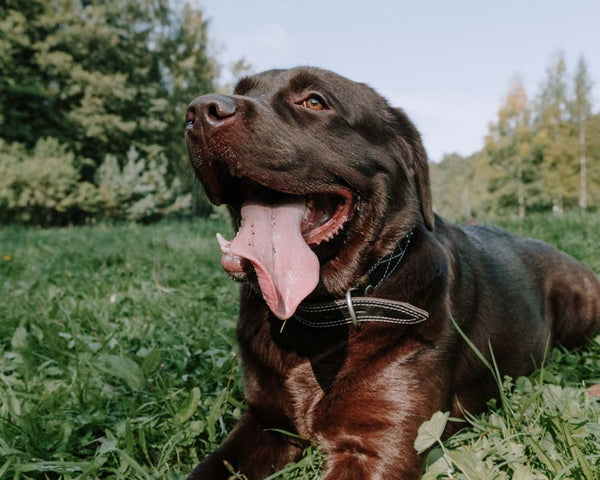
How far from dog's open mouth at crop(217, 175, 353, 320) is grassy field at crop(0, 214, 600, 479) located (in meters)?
0.66

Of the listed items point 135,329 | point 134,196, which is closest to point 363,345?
point 135,329

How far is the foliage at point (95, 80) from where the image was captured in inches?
1039

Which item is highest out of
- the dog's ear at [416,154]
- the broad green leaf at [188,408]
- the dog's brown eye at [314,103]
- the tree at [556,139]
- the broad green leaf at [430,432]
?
the tree at [556,139]

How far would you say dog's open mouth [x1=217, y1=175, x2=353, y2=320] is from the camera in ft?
6.03

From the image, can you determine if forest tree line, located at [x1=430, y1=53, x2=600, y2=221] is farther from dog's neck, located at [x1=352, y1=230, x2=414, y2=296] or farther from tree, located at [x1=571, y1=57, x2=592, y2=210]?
dog's neck, located at [x1=352, y1=230, x2=414, y2=296]

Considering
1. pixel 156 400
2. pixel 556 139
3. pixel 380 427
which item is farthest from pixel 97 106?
pixel 556 139

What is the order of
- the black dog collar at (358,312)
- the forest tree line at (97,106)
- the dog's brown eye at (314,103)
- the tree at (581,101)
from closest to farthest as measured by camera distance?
the black dog collar at (358,312), the dog's brown eye at (314,103), the forest tree line at (97,106), the tree at (581,101)

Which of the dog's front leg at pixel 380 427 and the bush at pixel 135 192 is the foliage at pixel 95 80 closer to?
the bush at pixel 135 192

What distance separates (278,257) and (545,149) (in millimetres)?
43419

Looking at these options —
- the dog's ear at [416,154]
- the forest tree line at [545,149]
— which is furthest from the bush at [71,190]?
the dog's ear at [416,154]

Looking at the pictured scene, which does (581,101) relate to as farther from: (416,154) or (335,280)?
(335,280)

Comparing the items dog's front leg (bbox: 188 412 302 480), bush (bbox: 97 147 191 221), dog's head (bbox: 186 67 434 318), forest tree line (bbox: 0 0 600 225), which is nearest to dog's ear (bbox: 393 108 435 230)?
dog's head (bbox: 186 67 434 318)

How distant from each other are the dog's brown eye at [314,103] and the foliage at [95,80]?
23084 millimetres

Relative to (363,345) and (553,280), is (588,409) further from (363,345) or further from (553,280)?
(553,280)
